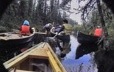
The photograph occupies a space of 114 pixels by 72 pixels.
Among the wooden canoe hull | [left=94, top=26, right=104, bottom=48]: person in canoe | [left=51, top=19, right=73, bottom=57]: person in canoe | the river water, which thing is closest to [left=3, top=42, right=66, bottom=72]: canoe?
the wooden canoe hull

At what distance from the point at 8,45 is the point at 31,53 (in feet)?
18.7

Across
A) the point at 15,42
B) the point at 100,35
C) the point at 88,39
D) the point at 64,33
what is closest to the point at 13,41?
the point at 15,42

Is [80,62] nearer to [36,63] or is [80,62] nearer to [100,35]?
[100,35]

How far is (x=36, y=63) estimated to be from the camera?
42.8ft

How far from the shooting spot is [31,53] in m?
13.5

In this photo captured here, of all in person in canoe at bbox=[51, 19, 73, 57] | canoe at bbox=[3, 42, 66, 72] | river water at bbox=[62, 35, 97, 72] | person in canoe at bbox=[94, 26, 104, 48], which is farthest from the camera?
person in canoe at bbox=[94, 26, 104, 48]

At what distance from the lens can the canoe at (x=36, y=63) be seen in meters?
12.2

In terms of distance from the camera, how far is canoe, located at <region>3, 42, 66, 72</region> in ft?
39.9

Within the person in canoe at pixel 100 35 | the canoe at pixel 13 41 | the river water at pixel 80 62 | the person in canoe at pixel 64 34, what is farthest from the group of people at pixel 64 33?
the person in canoe at pixel 100 35

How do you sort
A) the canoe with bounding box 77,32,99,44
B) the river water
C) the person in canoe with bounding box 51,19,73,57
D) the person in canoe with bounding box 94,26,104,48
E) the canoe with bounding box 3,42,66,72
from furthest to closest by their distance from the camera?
1. the canoe with bounding box 77,32,99,44
2. the person in canoe with bounding box 94,26,104,48
3. the person in canoe with bounding box 51,19,73,57
4. the river water
5. the canoe with bounding box 3,42,66,72

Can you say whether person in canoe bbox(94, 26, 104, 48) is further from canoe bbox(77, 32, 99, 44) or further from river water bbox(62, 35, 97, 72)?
river water bbox(62, 35, 97, 72)

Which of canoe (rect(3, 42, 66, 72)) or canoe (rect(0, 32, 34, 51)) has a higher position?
Result: canoe (rect(3, 42, 66, 72))

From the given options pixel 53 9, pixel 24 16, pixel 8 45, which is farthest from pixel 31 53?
pixel 53 9

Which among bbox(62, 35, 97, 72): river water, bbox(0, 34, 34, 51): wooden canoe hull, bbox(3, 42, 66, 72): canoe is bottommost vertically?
bbox(62, 35, 97, 72): river water
